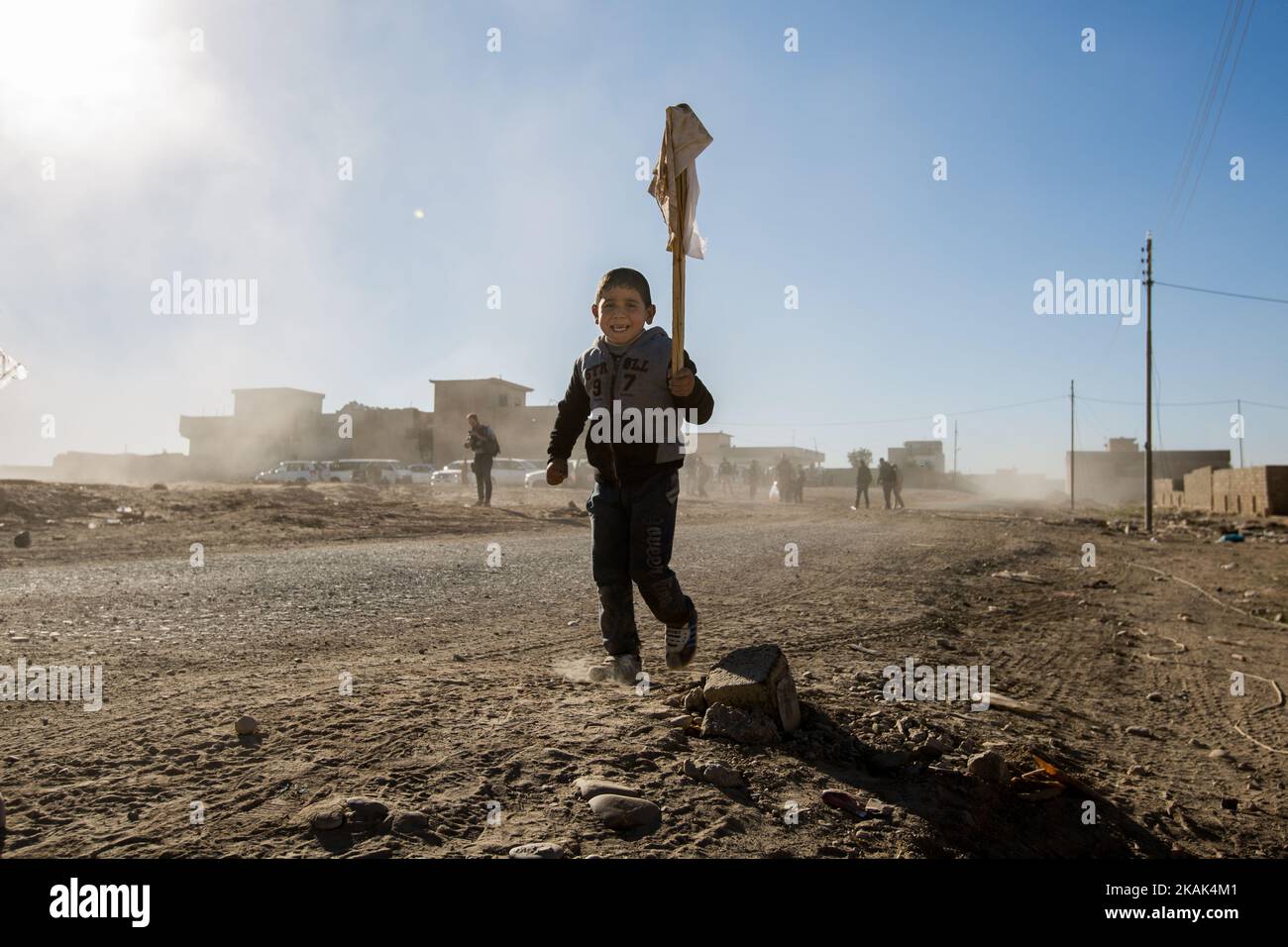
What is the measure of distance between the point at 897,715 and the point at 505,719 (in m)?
1.59

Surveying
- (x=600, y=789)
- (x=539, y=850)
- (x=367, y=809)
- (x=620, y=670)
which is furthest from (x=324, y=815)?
(x=620, y=670)

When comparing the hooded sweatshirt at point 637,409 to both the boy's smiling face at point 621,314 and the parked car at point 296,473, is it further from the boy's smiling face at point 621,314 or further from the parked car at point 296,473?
the parked car at point 296,473

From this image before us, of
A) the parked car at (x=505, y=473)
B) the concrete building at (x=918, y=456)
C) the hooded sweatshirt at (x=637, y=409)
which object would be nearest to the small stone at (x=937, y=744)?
the hooded sweatshirt at (x=637, y=409)

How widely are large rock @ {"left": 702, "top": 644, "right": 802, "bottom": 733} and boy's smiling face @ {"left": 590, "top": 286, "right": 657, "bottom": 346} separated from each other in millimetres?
1509

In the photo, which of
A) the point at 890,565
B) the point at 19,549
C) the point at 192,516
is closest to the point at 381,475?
the point at 192,516

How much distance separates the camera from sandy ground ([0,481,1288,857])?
6.82 ft

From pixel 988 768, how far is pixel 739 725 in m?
0.89

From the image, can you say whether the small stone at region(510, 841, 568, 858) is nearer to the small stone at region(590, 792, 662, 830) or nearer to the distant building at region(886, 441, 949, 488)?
the small stone at region(590, 792, 662, 830)

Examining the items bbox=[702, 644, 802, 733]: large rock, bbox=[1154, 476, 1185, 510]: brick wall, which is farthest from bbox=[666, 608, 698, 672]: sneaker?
bbox=[1154, 476, 1185, 510]: brick wall

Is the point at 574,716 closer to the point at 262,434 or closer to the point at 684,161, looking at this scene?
the point at 684,161

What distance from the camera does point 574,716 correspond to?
285 cm

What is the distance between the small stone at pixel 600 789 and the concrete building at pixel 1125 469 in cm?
7046

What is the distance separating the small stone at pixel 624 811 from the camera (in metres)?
2.06

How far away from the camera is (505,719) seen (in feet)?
9.06
